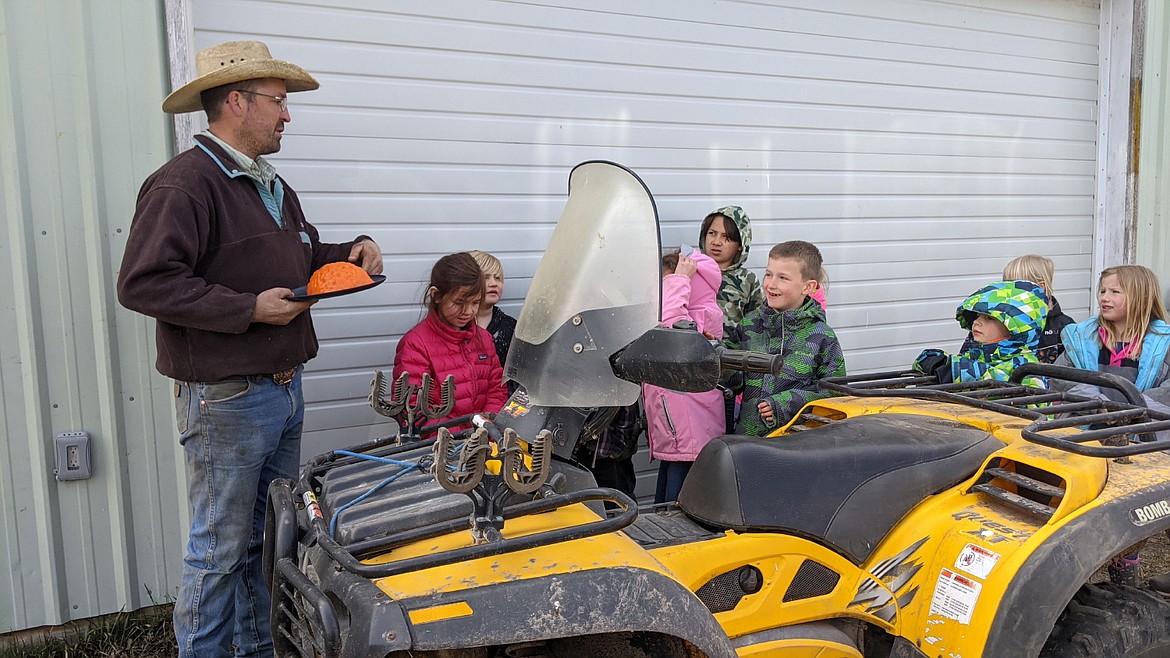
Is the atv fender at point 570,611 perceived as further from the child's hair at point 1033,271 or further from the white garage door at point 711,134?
the child's hair at point 1033,271

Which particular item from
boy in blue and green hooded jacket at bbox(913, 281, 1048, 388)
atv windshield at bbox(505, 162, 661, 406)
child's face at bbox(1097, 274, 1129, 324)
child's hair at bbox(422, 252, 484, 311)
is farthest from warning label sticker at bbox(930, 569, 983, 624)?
child's face at bbox(1097, 274, 1129, 324)

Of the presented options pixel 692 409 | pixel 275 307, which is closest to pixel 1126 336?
pixel 692 409

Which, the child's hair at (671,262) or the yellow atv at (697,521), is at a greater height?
the child's hair at (671,262)

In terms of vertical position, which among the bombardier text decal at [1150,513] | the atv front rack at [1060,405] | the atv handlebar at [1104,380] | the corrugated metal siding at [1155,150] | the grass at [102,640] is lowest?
the grass at [102,640]

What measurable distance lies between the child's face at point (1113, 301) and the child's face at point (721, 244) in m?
1.87

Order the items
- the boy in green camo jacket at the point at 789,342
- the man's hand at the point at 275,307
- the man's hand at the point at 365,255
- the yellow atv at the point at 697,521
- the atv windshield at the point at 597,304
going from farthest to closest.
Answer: the boy in green camo jacket at the point at 789,342, the man's hand at the point at 365,255, the man's hand at the point at 275,307, the atv windshield at the point at 597,304, the yellow atv at the point at 697,521

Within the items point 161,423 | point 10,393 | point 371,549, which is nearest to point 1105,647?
point 371,549

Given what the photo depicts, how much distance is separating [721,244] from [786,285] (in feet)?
3.22

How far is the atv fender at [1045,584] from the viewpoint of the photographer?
2.45 metres

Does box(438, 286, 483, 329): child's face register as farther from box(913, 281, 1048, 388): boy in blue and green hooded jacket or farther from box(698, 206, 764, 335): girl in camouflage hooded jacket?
box(913, 281, 1048, 388): boy in blue and green hooded jacket

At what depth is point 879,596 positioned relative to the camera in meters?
2.63

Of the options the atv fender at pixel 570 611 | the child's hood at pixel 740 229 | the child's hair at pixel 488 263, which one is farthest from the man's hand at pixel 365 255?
the child's hood at pixel 740 229

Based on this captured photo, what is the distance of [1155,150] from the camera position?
7.18m

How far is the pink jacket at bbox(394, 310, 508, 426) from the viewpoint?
4.23 meters
